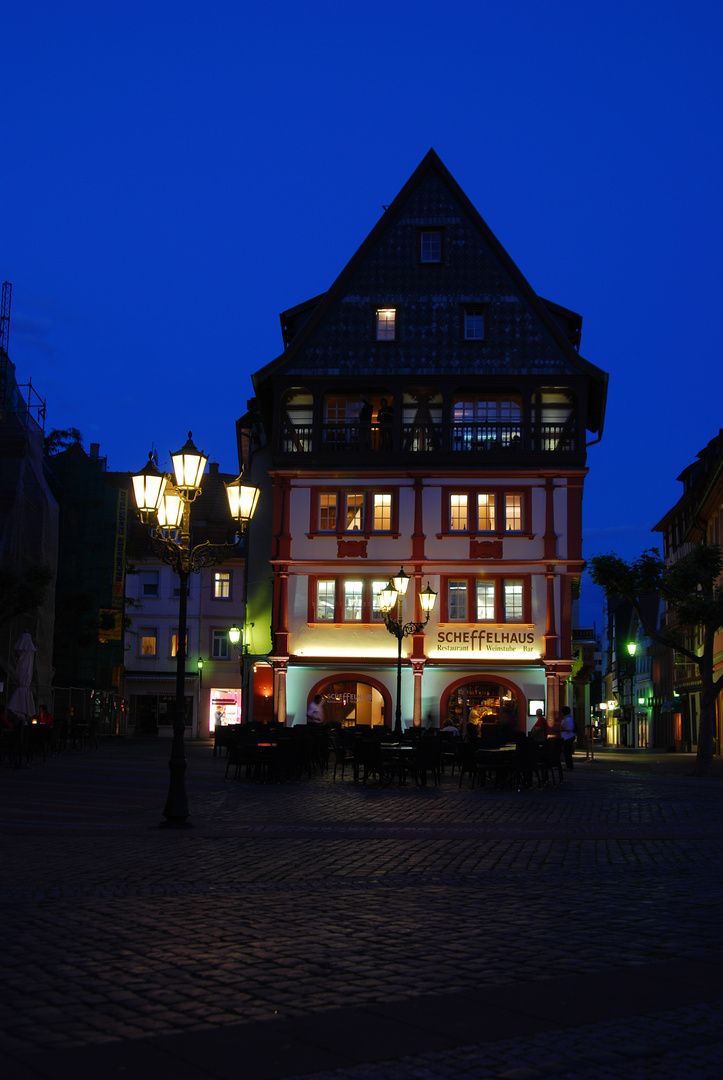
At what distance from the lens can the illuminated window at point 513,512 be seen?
38.9m

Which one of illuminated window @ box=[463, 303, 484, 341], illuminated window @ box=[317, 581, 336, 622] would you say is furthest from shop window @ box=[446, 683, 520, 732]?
illuminated window @ box=[463, 303, 484, 341]

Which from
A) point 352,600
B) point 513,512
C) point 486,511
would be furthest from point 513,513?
point 352,600

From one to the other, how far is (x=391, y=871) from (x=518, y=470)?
2797cm

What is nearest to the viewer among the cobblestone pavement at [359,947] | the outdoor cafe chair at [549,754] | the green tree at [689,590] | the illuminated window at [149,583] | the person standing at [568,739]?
the cobblestone pavement at [359,947]

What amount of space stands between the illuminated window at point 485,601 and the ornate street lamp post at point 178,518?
2333 cm

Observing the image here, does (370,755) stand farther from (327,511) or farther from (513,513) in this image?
(513,513)

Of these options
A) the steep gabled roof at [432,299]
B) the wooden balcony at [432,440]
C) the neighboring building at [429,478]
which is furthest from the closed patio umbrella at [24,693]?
the steep gabled roof at [432,299]

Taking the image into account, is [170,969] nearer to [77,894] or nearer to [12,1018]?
[12,1018]

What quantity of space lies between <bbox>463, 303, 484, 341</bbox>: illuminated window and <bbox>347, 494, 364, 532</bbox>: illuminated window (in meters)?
6.73

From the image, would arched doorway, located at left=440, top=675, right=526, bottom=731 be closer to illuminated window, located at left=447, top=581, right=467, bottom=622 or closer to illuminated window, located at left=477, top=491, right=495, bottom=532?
illuminated window, located at left=447, top=581, right=467, bottom=622

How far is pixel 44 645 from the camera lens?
133ft

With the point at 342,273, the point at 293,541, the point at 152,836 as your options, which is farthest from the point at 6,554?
the point at 152,836

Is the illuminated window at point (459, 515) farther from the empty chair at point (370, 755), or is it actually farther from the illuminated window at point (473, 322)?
the empty chair at point (370, 755)

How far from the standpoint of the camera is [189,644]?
67.6 m
